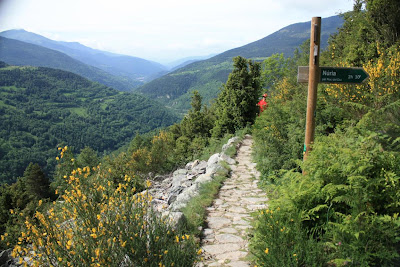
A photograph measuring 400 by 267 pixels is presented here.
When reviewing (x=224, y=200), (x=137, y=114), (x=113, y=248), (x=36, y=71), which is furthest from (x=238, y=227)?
(x=36, y=71)

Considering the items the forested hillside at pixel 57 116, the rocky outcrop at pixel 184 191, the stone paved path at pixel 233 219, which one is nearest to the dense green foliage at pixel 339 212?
the stone paved path at pixel 233 219

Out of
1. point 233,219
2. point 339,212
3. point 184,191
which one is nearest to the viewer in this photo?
point 339,212

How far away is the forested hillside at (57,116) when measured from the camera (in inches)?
3529

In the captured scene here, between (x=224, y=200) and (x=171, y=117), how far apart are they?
159 m

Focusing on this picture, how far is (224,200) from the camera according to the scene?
17.3ft

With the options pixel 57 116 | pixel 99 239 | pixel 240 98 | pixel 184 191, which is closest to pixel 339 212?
pixel 99 239

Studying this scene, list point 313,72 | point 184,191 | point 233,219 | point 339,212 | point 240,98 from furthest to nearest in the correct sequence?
point 240,98 < point 184,191 < point 233,219 < point 313,72 < point 339,212

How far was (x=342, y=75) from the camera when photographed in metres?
3.70

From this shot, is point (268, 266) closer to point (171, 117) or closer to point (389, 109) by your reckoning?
point (389, 109)

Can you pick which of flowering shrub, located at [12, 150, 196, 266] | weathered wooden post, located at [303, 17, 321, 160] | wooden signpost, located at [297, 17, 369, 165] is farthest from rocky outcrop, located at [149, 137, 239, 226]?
wooden signpost, located at [297, 17, 369, 165]

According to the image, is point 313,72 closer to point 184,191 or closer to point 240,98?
point 184,191

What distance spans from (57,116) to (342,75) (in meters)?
141

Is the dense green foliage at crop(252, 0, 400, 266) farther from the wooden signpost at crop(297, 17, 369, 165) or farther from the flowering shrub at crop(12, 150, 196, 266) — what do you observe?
the flowering shrub at crop(12, 150, 196, 266)

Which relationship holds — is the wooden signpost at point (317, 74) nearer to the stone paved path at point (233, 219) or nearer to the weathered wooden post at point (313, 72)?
the weathered wooden post at point (313, 72)
